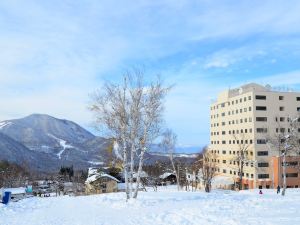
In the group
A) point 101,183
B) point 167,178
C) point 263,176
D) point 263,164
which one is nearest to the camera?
point 101,183

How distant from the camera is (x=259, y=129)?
9806cm

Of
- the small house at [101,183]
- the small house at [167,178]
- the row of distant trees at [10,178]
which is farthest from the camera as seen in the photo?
the small house at [167,178]

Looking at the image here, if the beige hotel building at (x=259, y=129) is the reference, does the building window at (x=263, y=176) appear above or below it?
below

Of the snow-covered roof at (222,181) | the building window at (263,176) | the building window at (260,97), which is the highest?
the building window at (260,97)

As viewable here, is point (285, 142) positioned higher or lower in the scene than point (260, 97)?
lower

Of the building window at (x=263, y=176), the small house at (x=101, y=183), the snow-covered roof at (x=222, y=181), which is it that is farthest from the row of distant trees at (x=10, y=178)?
the building window at (x=263, y=176)

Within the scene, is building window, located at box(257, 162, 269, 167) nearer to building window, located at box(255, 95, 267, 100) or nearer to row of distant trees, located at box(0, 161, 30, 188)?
building window, located at box(255, 95, 267, 100)

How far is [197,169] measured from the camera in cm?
9025

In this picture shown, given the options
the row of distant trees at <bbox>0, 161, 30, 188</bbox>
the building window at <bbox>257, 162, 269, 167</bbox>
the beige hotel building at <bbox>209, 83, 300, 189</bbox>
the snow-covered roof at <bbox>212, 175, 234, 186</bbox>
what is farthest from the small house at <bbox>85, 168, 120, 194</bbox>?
the building window at <bbox>257, 162, 269, 167</bbox>

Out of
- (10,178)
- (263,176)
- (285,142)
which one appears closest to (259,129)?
(263,176)

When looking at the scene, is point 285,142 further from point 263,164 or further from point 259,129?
point 259,129

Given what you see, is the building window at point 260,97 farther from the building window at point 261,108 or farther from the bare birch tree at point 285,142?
the bare birch tree at point 285,142

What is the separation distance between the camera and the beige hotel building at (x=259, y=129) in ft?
309

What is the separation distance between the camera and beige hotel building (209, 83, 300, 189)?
94125 mm
